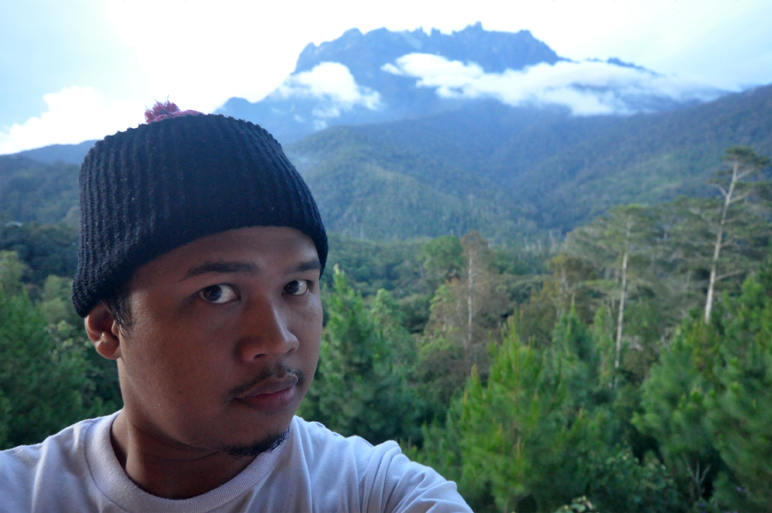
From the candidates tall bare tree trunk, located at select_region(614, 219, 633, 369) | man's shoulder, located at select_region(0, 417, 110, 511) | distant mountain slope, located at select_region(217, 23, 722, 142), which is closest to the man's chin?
man's shoulder, located at select_region(0, 417, 110, 511)

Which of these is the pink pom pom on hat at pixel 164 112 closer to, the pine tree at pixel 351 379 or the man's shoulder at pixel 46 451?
the man's shoulder at pixel 46 451

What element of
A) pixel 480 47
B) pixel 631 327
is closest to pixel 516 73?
pixel 480 47

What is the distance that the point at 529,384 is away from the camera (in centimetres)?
366

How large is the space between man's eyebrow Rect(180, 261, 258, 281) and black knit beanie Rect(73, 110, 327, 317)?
1.9 inches

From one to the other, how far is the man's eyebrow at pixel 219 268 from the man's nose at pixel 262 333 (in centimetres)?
5

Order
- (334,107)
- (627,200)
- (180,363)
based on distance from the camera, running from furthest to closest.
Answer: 1. (334,107)
2. (627,200)
3. (180,363)

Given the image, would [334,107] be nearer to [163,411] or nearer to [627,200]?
[627,200]

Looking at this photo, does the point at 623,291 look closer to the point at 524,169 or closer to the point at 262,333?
the point at 262,333

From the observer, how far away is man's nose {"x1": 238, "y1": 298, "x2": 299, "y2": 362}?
2.14 feet

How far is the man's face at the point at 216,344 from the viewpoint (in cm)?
65

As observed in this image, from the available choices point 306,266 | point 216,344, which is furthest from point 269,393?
point 306,266

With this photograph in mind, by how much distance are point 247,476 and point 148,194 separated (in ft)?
1.54

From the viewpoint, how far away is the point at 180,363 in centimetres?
Answer: 66

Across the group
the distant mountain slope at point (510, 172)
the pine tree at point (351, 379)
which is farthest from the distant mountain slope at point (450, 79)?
the pine tree at point (351, 379)
